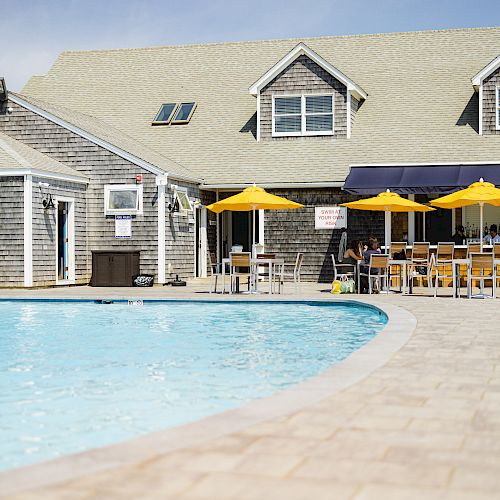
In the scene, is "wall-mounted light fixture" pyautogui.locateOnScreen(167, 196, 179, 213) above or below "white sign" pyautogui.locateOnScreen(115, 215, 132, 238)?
above

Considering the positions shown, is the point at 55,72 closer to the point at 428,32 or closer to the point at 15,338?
the point at 428,32

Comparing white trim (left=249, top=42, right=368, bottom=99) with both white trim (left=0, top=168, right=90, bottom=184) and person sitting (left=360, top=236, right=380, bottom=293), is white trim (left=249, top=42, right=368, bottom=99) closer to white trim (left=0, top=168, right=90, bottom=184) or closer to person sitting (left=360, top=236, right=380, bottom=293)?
person sitting (left=360, top=236, right=380, bottom=293)

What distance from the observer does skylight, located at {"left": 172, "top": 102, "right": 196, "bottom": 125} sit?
1091 inches

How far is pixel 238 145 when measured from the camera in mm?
26219

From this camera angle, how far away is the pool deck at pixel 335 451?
12.9 feet

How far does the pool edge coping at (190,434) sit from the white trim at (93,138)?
15022 millimetres

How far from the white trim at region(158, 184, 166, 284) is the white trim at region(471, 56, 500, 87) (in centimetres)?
987

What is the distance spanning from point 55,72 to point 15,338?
20539 mm

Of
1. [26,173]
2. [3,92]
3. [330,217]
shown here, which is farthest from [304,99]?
[26,173]

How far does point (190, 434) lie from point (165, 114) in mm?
24074

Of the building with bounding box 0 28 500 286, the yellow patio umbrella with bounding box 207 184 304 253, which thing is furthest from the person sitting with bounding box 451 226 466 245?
the yellow patio umbrella with bounding box 207 184 304 253

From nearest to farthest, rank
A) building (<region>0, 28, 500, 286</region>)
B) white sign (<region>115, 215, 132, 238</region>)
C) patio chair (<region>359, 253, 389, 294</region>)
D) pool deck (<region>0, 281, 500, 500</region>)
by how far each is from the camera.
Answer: pool deck (<region>0, 281, 500, 500</region>)
patio chair (<region>359, 253, 389, 294</region>)
building (<region>0, 28, 500, 286</region>)
white sign (<region>115, 215, 132, 238</region>)

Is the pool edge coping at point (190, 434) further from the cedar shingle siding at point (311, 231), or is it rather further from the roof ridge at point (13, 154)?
the cedar shingle siding at point (311, 231)

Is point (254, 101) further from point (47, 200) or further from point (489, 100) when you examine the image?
point (47, 200)
